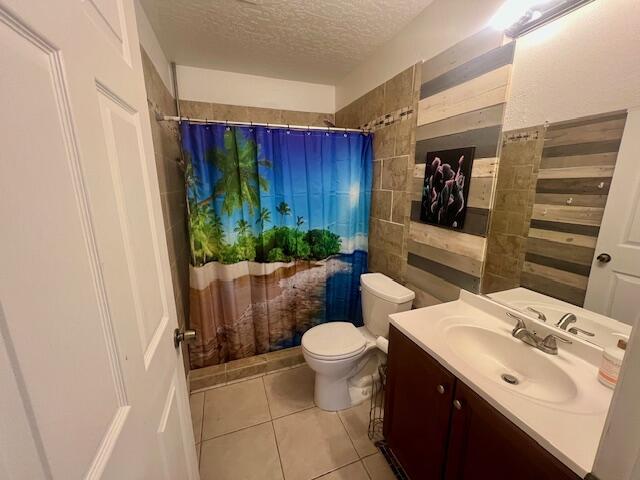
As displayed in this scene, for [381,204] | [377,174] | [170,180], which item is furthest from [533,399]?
[170,180]

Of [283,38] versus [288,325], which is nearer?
[283,38]

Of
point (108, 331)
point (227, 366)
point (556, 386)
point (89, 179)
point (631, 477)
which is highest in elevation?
point (89, 179)

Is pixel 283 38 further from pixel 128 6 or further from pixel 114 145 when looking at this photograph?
pixel 114 145

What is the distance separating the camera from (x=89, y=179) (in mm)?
429

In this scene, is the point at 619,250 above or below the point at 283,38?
below

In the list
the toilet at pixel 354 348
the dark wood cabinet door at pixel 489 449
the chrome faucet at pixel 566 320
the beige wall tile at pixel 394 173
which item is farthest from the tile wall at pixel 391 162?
the dark wood cabinet door at pixel 489 449

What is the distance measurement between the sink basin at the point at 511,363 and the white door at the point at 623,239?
0.28 metres

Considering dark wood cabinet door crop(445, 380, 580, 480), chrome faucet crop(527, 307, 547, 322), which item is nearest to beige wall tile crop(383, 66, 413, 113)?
chrome faucet crop(527, 307, 547, 322)

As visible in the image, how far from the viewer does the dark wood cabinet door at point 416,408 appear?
0.99 metres

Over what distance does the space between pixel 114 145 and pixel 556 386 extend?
4.87 feet

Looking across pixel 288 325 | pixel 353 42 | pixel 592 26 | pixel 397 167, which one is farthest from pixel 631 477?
pixel 353 42

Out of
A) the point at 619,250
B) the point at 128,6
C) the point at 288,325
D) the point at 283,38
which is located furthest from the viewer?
the point at 288,325

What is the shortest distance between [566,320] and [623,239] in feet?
1.14

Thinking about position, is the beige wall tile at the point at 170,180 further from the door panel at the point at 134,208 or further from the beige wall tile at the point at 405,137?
the beige wall tile at the point at 405,137
